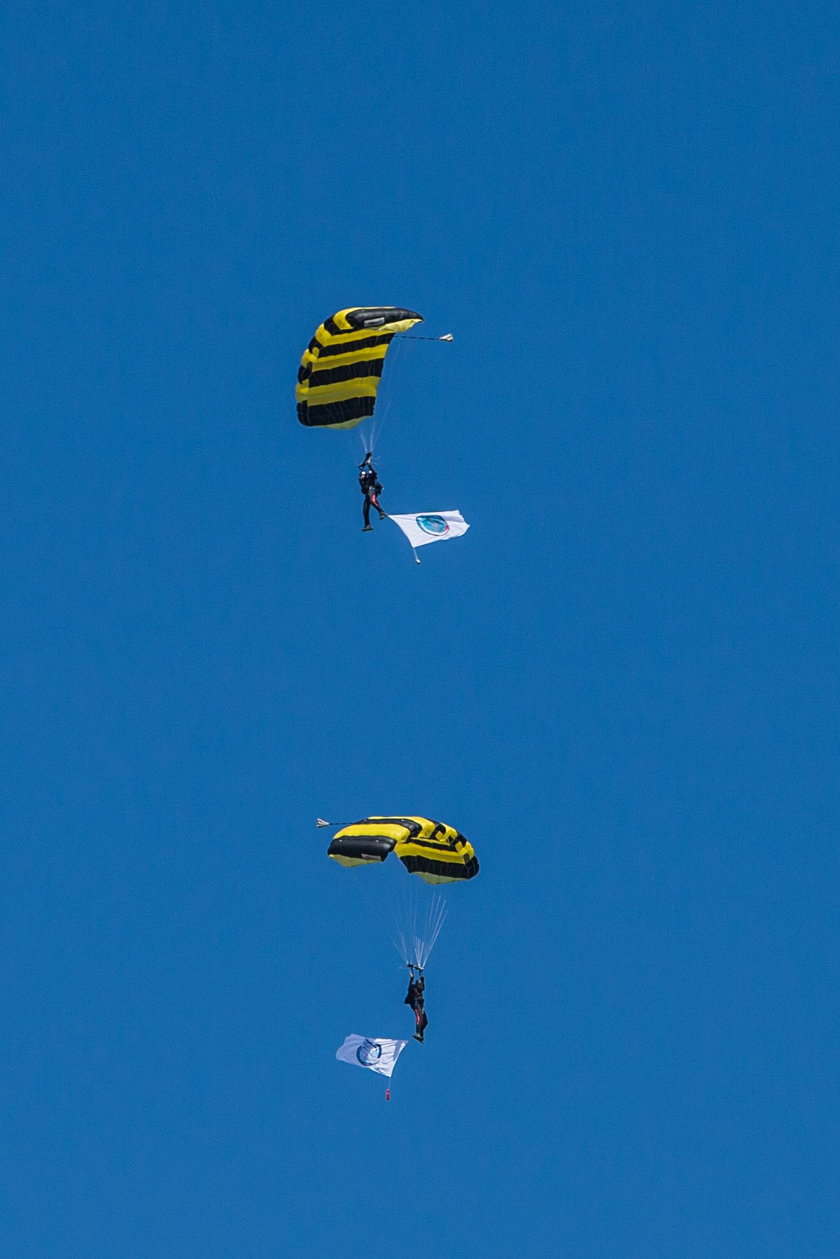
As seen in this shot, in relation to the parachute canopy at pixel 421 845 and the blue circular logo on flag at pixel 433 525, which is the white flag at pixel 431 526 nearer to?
the blue circular logo on flag at pixel 433 525

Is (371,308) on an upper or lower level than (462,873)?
upper

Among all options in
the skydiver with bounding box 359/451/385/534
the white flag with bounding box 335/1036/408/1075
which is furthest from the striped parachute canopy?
the white flag with bounding box 335/1036/408/1075

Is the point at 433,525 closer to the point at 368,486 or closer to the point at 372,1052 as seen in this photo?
the point at 368,486

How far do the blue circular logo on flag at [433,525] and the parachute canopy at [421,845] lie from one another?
228 inches

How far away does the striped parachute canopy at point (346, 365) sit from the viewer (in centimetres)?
5162

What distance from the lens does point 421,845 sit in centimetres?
5456

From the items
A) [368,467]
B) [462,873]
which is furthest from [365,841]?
[368,467]

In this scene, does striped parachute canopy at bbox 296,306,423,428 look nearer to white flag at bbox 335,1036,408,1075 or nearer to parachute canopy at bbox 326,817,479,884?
parachute canopy at bbox 326,817,479,884

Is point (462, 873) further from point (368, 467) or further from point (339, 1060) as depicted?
point (368, 467)

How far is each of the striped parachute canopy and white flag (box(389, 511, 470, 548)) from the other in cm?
244

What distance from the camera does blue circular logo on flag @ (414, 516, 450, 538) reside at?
54531 millimetres

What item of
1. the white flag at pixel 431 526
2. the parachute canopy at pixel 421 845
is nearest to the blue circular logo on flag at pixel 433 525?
the white flag at pixel 431 526

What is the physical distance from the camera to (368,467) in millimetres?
53875

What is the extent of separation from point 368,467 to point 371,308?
349 cm
